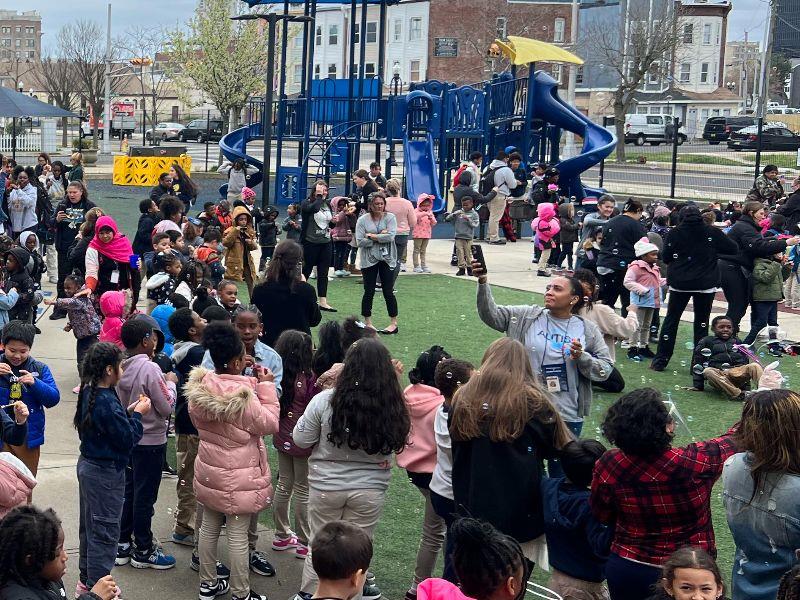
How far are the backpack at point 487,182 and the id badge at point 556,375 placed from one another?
610 inches

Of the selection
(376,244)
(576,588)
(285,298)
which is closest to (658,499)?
(576,588)

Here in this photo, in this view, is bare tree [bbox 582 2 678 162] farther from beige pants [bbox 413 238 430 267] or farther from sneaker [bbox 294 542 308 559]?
sneaker [bbox 294 542 308 559]

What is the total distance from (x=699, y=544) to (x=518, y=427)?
942 mm

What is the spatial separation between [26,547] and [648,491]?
2438mm

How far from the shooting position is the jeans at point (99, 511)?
5.93 meters

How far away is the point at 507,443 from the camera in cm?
523

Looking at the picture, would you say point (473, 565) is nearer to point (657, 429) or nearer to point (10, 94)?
point (657, 429)

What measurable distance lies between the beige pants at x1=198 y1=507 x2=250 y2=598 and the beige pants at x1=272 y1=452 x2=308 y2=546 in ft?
2.25

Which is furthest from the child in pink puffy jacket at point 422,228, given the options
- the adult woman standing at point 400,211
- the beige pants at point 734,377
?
the beige pants at point 734,377

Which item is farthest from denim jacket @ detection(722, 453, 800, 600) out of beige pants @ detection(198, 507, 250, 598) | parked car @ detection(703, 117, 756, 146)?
parked car @ detection(703, 117, 756, 146)

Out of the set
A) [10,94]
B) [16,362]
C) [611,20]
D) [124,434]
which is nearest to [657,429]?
[124,434]

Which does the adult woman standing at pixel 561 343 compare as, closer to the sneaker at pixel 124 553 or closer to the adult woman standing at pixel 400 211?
the sneaker at pixel 124 553

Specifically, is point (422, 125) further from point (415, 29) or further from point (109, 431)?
point (415, 29)

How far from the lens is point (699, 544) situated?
4777mm
